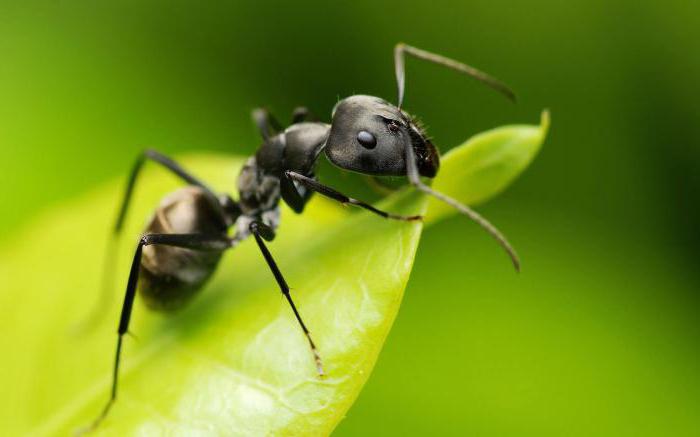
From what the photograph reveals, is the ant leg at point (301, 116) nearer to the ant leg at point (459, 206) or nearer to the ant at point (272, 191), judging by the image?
the ant at point (272, 191)

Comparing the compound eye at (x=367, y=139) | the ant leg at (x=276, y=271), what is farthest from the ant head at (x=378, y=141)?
the ant leg at (x=276, y=271)

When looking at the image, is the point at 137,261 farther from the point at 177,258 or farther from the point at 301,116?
the point at 301,116

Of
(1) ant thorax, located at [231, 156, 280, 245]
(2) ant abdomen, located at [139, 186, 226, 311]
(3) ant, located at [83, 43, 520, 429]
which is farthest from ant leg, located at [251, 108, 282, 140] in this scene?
(2) ant abdomen, located at [139, 186, 226, 311]

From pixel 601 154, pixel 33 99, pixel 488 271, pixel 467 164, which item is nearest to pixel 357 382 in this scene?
pixel 467 164

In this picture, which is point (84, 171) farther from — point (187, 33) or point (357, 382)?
point (357, 382)

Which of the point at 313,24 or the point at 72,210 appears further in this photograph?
the point at 313,24

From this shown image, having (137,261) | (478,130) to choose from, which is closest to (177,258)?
(137,261)
